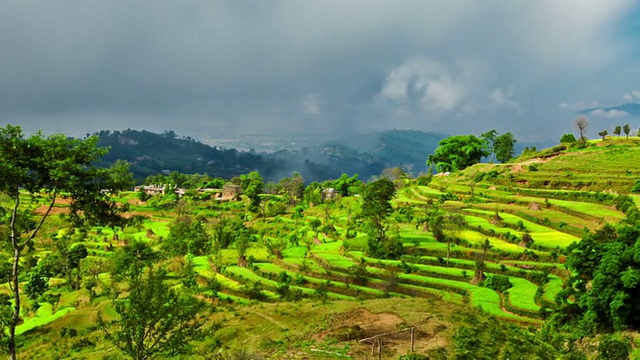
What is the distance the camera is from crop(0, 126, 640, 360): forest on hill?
15133mm

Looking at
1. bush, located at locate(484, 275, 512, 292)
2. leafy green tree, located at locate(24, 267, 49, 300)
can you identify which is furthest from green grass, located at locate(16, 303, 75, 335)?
bush, located at locate(484, 275, 512, 292)

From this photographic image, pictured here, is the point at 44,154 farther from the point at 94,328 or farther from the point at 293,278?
the point at 293,278

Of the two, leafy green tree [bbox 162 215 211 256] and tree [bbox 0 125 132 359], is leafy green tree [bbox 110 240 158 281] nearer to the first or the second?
leafy green tree [bbox 162 215 211 256]

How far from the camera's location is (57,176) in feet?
45.5

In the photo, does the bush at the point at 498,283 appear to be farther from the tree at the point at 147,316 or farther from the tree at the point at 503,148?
the tree at the point at 503,148

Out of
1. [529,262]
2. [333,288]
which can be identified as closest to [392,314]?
[333,288]

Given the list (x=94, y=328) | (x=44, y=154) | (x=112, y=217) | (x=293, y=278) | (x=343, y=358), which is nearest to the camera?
(x=44, y=154)

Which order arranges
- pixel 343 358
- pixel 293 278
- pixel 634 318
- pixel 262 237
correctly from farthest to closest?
pixel 262 237, pixel 293 278, pixel 634 318, pixel 343 358

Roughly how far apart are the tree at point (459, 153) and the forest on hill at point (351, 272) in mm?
19970

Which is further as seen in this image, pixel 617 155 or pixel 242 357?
pixel 617 155

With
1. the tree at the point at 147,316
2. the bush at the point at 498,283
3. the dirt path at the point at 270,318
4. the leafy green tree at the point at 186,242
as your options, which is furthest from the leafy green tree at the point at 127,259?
the bush at the point at 498,283

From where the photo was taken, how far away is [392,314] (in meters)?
24.9

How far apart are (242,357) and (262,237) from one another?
51.1 meters

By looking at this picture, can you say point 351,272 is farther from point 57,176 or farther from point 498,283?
point 57,176
